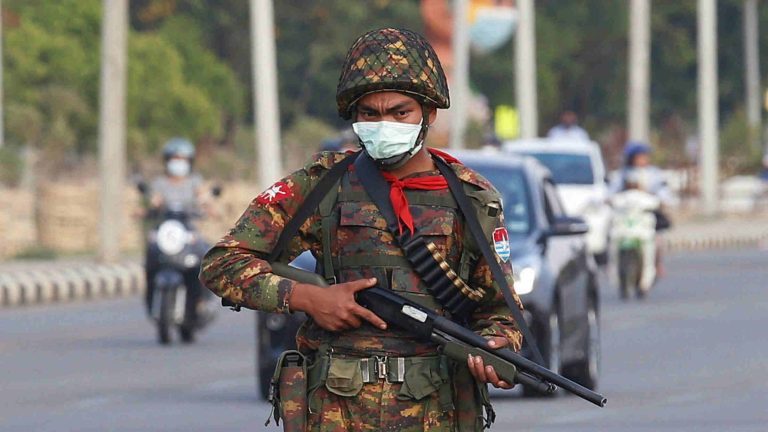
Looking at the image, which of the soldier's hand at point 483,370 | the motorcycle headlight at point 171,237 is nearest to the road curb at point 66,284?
the motorcycle headlight at point 171,237

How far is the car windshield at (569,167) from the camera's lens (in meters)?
32.1

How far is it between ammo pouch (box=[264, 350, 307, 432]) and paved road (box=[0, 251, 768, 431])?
685cm

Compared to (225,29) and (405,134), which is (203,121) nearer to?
(225,29)

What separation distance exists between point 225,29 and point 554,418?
53.7m

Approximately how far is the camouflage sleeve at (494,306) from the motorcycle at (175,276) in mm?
13736

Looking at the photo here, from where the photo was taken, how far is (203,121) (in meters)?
54.3

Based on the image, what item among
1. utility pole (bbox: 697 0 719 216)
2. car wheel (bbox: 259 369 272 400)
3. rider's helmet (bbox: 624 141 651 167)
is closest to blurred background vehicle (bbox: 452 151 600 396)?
car wheel (bbox: 259 369 272 400)

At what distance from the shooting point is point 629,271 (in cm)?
2625

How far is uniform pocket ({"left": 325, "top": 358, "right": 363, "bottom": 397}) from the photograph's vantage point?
232 inches

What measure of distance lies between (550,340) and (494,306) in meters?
8.67

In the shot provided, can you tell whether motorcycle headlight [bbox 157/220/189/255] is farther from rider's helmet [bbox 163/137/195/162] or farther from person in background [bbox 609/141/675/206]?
person in background [bbox 609/141/675/206]

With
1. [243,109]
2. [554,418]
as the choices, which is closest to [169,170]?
[554,418]

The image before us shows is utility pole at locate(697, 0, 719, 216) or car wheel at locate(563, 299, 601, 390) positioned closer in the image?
car wheel at locate(563, 299, 601, 390)

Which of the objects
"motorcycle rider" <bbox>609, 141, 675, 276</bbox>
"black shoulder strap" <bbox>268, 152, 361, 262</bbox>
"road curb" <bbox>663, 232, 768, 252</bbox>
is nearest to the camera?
"black shoulder strap" <bbox>268, 152, 361, 262</bbox>
